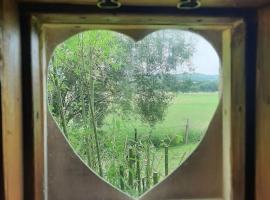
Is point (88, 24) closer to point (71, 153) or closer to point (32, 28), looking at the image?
point (32, 28)

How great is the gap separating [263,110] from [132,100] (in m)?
0.37

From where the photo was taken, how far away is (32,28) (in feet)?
2.20

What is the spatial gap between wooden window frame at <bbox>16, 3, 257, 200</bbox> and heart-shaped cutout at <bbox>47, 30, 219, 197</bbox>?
5.4 inches

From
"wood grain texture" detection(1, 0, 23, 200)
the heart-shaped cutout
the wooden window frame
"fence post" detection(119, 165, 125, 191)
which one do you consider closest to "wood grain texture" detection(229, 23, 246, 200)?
the wooden window frame

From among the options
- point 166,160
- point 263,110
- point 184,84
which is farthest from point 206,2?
point 166,160

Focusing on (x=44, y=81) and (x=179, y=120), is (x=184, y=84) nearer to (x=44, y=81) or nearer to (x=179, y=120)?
(x=179, y=120)

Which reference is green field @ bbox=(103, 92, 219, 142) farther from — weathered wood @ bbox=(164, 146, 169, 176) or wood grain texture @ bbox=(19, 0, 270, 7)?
wood grain texture @ bbox=(19, 0, 270, 7)

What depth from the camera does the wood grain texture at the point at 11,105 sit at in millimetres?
539

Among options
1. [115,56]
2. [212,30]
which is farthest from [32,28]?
[212,30]

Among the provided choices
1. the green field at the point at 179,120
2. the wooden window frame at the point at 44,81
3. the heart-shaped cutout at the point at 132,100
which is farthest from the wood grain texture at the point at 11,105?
the green field at the point at 179,120

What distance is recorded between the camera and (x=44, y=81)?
0.77 meters

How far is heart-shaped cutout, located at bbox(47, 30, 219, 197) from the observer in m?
0.90

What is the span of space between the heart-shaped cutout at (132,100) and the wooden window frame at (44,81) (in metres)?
0.14

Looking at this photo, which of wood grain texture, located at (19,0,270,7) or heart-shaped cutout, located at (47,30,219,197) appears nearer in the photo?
wood grain texture, located at (19,0,270,7)
